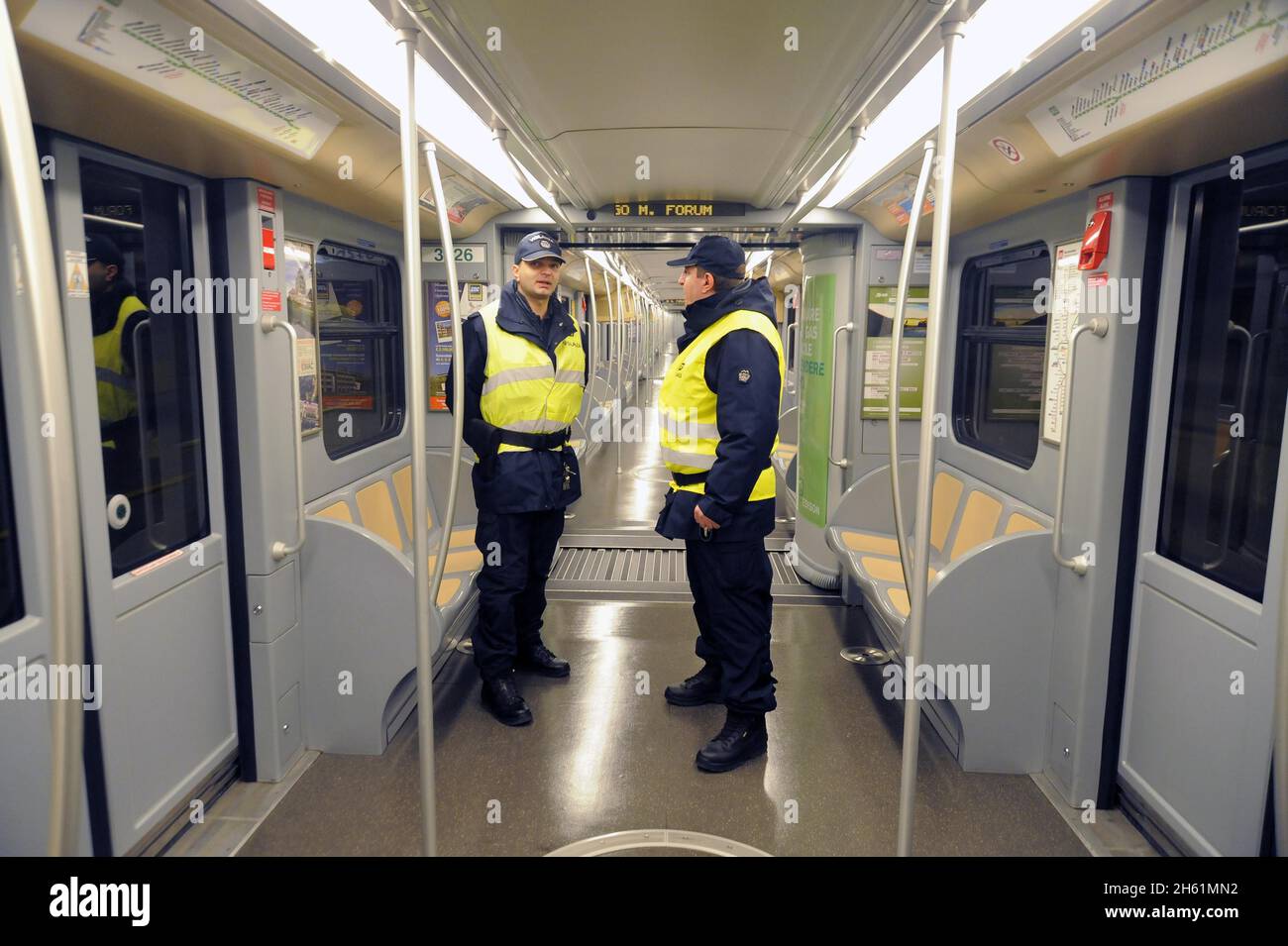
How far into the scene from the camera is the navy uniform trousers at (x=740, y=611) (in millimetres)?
3229

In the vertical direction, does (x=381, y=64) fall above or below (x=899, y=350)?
above

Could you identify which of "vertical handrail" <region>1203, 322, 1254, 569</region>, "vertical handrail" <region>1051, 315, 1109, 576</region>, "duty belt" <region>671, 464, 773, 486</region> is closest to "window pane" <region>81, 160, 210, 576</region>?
"duty belt" <region>671, 464, 773, 486</region>

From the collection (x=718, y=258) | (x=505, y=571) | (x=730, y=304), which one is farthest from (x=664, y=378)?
(x=505, y=571)

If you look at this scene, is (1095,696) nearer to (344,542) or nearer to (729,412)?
(729,412)

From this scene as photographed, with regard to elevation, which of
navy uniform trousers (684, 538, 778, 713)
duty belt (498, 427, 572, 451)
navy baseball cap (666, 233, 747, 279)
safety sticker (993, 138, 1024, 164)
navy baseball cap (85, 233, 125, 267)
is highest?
safety sticker (993, 138, 1024, 164)

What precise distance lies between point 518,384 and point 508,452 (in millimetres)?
292

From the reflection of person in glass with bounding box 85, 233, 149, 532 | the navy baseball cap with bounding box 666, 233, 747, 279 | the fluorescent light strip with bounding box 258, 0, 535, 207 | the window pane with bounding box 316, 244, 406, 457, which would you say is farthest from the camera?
the window pane with bounding box 316, 244, 406, 457

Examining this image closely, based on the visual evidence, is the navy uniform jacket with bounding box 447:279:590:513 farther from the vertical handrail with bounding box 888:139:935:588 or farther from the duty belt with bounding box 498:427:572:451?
the vertical handrail with bounding box 888:139:935:588

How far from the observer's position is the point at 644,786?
10.4 feet

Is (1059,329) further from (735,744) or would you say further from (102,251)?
(102,251)

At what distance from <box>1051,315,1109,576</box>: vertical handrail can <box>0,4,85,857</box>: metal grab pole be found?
2.87 m

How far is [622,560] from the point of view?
607 centimetres

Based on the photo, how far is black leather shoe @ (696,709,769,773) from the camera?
328 cm
